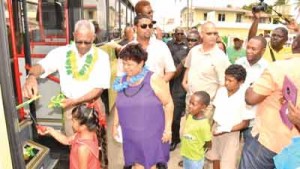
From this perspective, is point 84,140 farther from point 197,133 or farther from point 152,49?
point 152,49

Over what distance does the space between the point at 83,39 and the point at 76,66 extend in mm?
248

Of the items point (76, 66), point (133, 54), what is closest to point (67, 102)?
point (76, 66)

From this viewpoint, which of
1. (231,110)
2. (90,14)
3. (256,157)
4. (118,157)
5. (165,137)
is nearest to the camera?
(256,157)

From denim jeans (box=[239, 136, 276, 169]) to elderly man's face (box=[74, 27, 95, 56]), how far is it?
158 centimetres

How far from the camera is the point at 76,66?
2658 mm

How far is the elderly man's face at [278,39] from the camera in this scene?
12.0 ft

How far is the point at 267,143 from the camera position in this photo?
205 centimetres

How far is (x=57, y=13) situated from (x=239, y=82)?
2.45 meters

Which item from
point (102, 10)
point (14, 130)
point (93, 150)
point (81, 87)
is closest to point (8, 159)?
point (14, 130)

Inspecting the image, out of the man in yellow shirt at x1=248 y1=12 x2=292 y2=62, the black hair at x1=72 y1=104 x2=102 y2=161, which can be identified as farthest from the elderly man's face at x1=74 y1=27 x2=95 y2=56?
the man in yellow shirt at x1=248 y1=12 x2=292 y2=62

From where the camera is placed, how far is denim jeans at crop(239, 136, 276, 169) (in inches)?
81.9

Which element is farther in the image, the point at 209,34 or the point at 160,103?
the point at 209,34

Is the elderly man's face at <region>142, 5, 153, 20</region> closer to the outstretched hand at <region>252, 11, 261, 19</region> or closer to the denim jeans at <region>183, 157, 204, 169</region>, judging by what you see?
the outstretched hand at <region>252, 11, 261, 19</region>

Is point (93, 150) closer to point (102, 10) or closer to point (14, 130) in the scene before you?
point (14, 130)
